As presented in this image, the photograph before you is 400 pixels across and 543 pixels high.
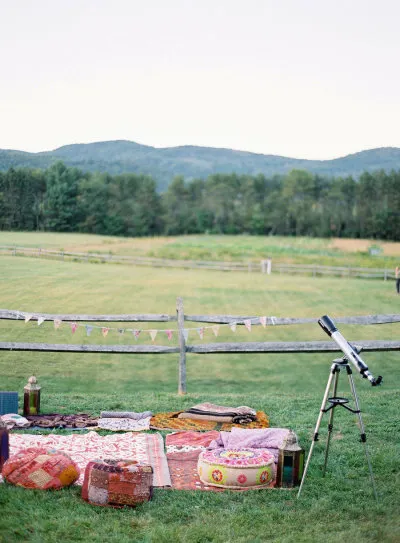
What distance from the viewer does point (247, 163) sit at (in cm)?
2247

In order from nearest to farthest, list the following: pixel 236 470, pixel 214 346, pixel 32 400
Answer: pixel 236 470 → pixel 32 400 → pixel 214 346

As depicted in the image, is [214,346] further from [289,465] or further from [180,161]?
[180,161]

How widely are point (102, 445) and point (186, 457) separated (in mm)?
777

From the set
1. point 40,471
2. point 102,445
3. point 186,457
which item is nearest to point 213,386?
point 102,445

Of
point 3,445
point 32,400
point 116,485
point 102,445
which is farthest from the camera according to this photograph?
point 32,400

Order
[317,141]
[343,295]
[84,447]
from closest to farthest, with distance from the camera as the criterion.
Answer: [84,447] → [317,141] → [343,295]

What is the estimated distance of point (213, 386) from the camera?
1226 centimetres

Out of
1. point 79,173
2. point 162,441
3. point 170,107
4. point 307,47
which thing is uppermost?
point 307,47

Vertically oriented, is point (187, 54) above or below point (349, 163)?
above

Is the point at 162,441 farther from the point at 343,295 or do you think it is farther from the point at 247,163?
the point at 247,163

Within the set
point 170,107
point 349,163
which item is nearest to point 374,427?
point 170,107

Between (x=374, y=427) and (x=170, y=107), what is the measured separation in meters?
10.4

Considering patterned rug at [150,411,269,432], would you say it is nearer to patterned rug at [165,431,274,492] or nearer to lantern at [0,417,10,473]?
patterned rug at [165,431,274,492]

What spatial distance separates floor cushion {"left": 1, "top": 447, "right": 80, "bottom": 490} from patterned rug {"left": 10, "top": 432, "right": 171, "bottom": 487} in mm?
475
